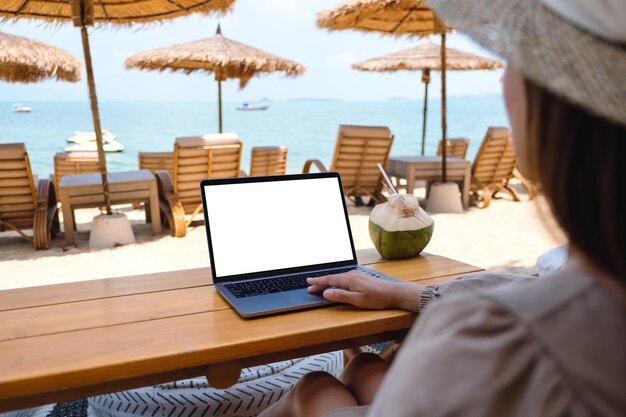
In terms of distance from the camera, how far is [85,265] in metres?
4.47

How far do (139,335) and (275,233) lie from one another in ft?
1.69

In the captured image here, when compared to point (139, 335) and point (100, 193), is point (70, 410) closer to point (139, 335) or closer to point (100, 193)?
point (139, 335)

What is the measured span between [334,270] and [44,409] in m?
1.48

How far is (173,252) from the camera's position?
15.9 feet

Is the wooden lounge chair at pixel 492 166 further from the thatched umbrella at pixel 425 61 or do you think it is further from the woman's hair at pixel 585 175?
the woman's hair at pixel 585 175

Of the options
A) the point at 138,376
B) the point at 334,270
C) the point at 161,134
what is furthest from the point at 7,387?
the point at 161,134

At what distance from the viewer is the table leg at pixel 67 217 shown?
16.5ft

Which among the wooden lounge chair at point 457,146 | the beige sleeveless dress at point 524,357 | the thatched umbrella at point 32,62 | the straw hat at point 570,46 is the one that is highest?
the thatched umbrella at point 32,62

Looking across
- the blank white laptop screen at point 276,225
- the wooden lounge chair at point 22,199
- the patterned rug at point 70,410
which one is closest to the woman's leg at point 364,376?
the blank white laptop screen at point 276,225

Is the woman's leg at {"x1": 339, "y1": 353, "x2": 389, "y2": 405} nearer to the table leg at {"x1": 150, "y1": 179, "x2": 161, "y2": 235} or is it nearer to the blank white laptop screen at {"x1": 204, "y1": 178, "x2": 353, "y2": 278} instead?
the blank white laptop screen at {"x1": 204, "y1": 178, "x2": 353, "y2": 278}

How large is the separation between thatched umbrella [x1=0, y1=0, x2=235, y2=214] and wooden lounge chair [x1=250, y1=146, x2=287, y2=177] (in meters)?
1.64

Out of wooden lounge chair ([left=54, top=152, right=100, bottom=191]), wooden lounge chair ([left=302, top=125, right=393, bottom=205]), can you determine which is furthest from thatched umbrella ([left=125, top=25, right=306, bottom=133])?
wooden lounge chair ([left=302, top=125, right=393, bottom=205])

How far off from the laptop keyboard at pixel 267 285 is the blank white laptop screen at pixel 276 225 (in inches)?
2.2

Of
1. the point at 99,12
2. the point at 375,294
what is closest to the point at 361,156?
the point at 99,12
